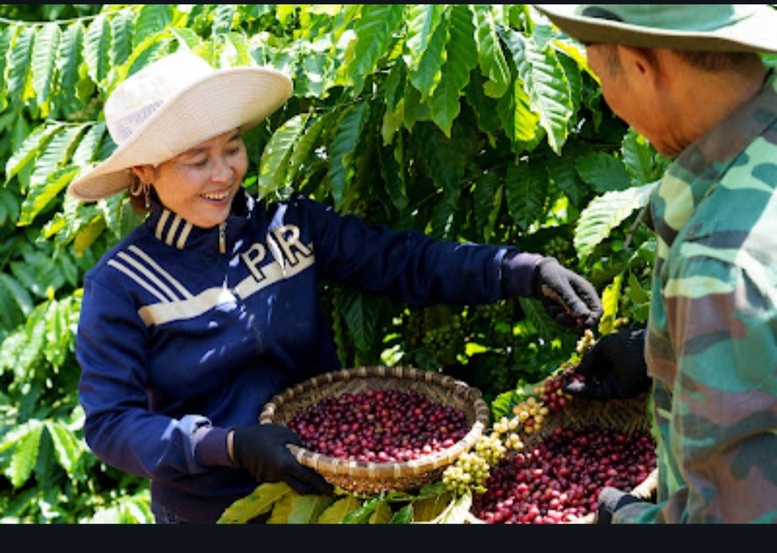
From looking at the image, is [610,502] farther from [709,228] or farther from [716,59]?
[716,59]

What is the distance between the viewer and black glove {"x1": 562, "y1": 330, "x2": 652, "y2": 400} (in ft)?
7.83

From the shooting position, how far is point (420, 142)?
2.89m

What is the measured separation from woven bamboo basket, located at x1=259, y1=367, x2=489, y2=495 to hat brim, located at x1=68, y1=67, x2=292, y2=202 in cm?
58

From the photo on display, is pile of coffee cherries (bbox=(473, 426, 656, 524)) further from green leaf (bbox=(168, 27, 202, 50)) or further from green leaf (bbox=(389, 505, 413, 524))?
green leaf (bbox=(168, 27, 202, 50))

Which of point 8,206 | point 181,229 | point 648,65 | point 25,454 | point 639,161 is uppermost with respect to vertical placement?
point 648,65

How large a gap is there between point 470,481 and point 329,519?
304 millimetres

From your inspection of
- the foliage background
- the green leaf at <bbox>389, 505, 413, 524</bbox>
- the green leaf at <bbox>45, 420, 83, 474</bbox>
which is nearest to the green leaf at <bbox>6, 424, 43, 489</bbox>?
the green leaf at <bbox>45, 420, 83, 474</bbox>

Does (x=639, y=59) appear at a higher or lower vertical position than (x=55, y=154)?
higher

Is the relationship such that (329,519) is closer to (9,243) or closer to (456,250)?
(456,250)

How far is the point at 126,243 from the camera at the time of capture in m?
2.64

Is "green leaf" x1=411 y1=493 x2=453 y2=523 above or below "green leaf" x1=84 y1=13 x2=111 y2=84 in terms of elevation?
below

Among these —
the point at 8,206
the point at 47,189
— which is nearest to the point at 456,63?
the point at 47,189

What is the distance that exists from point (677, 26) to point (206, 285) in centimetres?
136

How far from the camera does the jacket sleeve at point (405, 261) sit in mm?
2695
